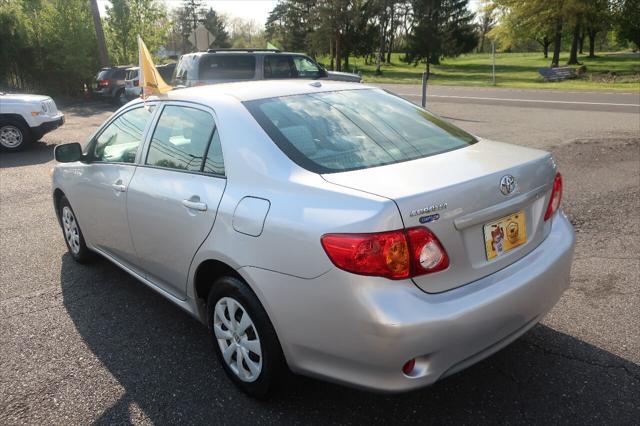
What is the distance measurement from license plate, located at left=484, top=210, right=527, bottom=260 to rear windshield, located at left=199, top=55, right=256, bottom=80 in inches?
403

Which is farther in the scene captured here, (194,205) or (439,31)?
(439,31)

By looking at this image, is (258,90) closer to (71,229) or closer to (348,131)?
(348,131)

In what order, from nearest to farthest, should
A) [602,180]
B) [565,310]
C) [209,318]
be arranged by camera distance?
[209,318]
[565,310]
[602,180]

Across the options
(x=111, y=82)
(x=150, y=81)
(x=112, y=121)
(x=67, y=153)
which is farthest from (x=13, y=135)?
(x=111, y=82)

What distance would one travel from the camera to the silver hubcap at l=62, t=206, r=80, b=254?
4.57m

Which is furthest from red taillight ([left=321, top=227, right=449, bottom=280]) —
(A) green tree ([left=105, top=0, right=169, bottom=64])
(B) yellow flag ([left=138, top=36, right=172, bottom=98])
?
(A) green tree ([left=105, top=0, right=169, bottom=64])

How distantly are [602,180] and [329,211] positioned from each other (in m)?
6.03

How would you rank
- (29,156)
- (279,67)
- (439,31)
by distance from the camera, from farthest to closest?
(439,31) → (279,67) → (29,156)

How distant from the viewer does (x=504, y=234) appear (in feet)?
8.11

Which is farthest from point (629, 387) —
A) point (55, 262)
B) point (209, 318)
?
point (55, 262)

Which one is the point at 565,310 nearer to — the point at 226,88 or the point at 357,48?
the point at 226,88

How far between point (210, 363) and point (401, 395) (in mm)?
Result: 1152

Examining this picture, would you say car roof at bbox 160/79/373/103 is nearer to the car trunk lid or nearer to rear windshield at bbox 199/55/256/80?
the car trunk lid

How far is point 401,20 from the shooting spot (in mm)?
61562
